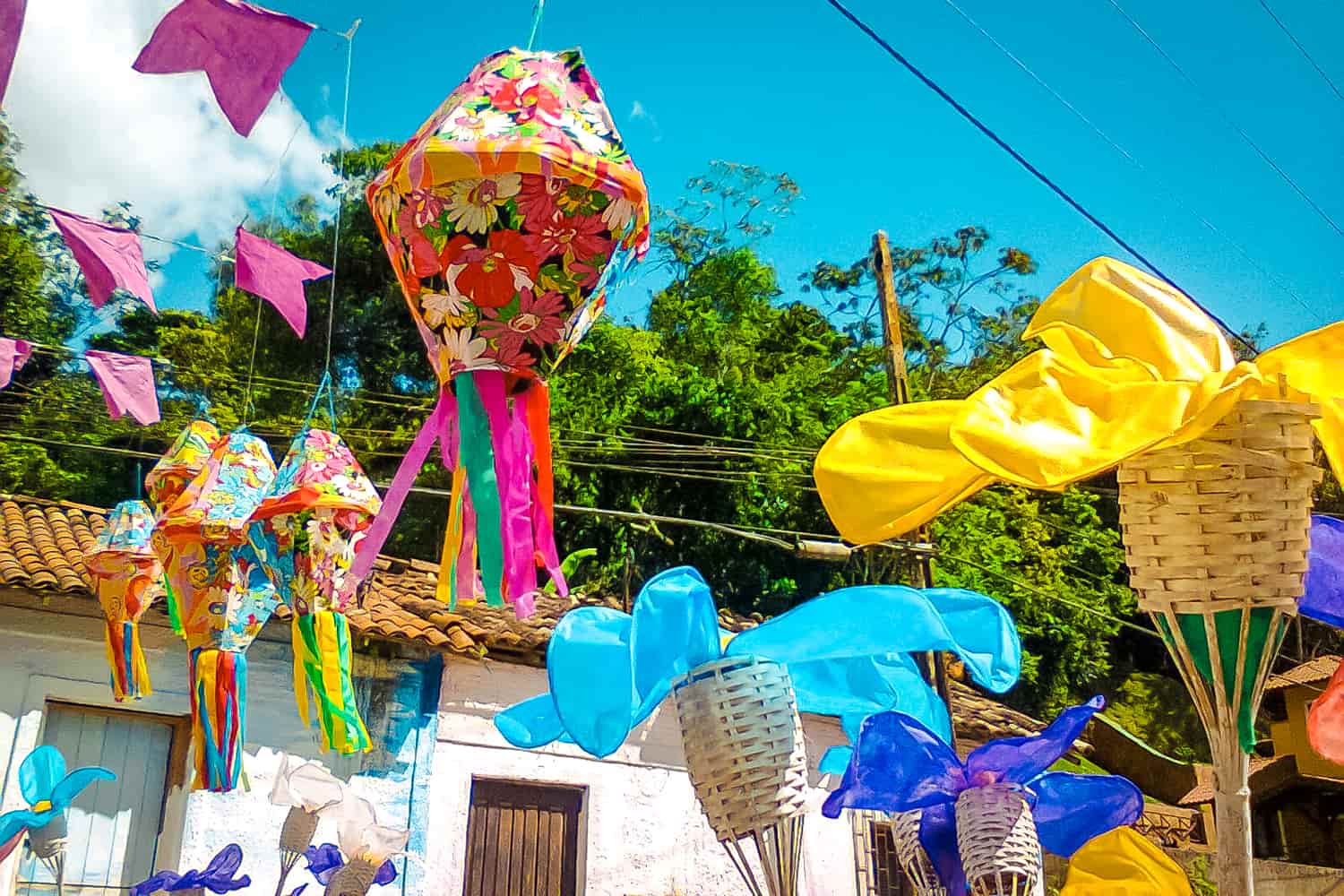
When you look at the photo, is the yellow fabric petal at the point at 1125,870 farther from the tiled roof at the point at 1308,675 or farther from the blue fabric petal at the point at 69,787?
the tiled roof at the point at 1308,675

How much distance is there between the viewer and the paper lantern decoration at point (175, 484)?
15.9ft

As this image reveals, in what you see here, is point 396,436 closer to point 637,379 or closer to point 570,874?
point 637,379

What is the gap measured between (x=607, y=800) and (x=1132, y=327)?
6.24 meters

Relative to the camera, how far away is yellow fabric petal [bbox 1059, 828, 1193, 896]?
2375mm

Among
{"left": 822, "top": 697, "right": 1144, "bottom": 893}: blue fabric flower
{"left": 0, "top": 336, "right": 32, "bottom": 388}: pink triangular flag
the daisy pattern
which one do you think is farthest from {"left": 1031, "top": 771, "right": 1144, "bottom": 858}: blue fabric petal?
{"left": 0, "top": 336, "right": 32, "bottom": 388}: pink triangular flag

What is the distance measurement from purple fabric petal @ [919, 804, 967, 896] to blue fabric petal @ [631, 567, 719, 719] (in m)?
0.48

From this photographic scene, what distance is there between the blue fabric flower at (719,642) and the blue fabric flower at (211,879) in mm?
3034

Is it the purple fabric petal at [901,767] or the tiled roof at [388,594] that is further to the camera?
the tiled roof at [388,594]

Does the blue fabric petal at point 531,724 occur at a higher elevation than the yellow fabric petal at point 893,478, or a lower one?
lower

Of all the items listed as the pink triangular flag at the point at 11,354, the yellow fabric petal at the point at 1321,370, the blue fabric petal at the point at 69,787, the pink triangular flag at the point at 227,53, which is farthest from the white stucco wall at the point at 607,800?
the yellow fabric petal at the point at 1321,370

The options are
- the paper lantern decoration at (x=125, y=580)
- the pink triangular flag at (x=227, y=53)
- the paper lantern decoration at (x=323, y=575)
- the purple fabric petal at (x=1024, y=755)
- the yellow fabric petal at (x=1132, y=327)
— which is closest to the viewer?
the yellow fabric petal at (x=1132, y=327)

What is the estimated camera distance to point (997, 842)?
2146 millimetres

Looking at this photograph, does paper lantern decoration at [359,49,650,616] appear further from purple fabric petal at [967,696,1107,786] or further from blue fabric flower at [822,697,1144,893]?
purple fabric petal at [967,696,1107,786]

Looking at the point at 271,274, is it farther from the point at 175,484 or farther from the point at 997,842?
the point at 997,842
